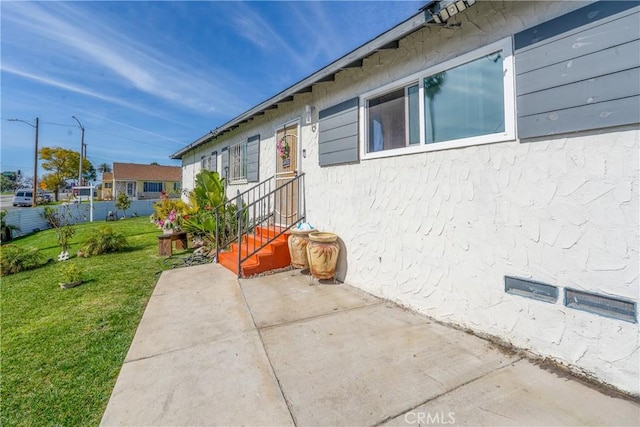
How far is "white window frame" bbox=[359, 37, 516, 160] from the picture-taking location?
266cm

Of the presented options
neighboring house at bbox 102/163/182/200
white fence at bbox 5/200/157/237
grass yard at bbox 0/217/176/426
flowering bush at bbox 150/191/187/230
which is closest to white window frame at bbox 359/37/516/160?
grass yard at bbox 0/217/176/426

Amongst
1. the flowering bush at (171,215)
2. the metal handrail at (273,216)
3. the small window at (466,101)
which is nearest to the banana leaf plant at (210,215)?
the metal handrail at (273,216)

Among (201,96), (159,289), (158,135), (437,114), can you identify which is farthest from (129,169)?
(437,114)

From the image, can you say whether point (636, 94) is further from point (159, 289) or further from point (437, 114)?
point (159, 289)

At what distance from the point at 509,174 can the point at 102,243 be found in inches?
377

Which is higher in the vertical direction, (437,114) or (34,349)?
(437,114)

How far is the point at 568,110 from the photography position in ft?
7.46

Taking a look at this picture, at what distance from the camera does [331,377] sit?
226 cm

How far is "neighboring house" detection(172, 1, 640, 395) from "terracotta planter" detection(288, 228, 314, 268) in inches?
36.7

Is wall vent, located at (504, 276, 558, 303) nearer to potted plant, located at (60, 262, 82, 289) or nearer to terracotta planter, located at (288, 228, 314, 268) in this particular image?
terracotta planter, located at (288, 228, 314, 268)

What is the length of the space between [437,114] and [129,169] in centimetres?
4259

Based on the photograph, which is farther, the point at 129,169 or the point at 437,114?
the point at 129,169

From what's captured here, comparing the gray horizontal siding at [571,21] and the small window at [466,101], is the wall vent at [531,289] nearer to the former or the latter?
the small window at [466,101]

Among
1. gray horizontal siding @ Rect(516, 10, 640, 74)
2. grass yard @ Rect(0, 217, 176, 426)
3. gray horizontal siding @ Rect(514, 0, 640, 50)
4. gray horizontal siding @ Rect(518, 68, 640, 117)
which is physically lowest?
grass yard @ Rect(0, 217, 176, 426)
